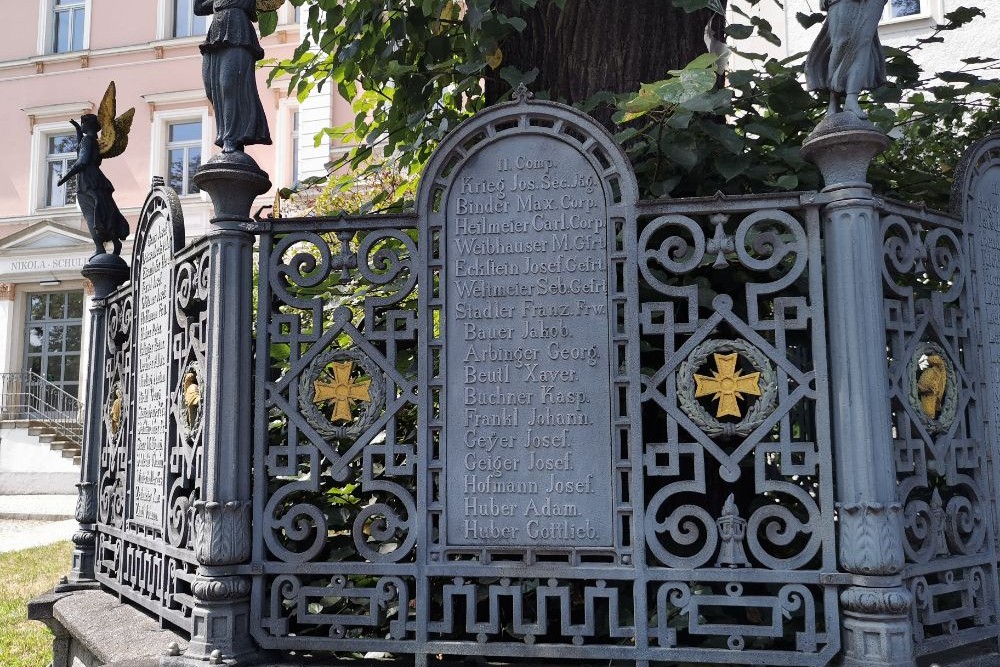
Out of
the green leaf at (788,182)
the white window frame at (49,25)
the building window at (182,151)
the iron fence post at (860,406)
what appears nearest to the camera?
the iron fence post at (860,406)

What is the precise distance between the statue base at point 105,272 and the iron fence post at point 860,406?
14.4ft

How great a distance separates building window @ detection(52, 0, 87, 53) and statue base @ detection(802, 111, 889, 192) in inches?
1047

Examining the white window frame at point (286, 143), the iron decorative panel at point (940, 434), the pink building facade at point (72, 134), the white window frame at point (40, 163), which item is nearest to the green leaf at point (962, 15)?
the iron decorative panel at point (940, 434)

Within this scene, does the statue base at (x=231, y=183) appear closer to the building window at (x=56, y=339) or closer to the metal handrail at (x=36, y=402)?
the metal handrail at (x=36, y=402)

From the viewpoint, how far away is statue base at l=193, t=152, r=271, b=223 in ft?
12.2

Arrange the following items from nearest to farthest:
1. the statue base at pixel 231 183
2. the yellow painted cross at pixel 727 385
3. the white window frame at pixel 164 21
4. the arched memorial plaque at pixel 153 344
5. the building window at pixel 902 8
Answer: the yellow painted cross at pixel 727 385, the statue base at pixel 231 183, the arched memorial plaque at pixel 153 344, the building window at pixel 902 8, the white window frame at pixel 164 21

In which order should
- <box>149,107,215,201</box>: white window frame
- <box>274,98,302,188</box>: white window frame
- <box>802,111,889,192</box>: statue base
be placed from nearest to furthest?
1. <box>802,111,889,192</box>: statue base
2. <box>274,98,302,188</box>: white window frame
3. <box>149,107,215,201</box>: white window frame

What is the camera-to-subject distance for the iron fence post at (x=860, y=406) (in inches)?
124

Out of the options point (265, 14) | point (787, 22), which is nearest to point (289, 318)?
point (265, 14)

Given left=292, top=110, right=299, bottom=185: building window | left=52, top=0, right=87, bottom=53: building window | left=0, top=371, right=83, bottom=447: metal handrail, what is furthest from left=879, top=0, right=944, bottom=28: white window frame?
left=52, top=0, right=87, bottom=53: building window

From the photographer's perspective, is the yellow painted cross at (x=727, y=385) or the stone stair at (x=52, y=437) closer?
the yellow painted cross at (x=727, y=385)

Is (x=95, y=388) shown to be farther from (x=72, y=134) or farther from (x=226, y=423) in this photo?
(x=72, y=134)

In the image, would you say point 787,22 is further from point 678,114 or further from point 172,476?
point 172,476

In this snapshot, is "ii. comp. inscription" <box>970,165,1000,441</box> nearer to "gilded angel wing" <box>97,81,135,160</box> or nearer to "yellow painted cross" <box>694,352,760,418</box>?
"yellow painted cross" <box>694,352,760,418</box>
